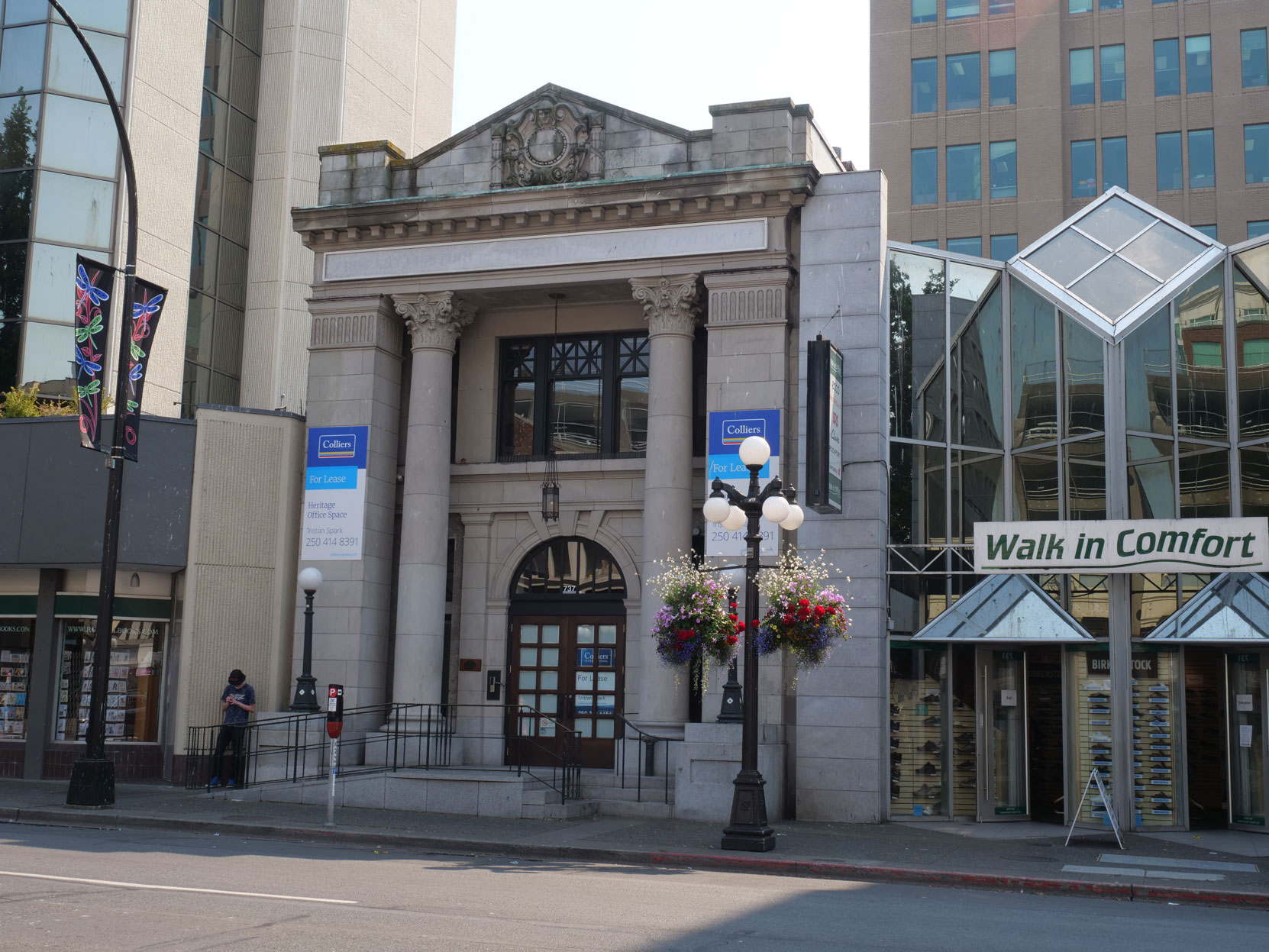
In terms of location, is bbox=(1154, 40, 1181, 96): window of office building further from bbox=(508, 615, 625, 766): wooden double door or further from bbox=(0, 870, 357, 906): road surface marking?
bbox=(0, 870, 357, 906): road surface marking

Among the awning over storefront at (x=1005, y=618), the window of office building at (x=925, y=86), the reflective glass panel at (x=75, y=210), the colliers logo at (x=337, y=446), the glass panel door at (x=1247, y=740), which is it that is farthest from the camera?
the window of office building at (x=925, y=86)

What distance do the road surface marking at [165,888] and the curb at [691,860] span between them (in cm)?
488

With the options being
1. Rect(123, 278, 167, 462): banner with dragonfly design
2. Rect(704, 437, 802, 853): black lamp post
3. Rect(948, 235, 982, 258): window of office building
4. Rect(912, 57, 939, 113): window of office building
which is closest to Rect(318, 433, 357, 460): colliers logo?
Rect(123, 278, 167, 462): banner with dragonfly design

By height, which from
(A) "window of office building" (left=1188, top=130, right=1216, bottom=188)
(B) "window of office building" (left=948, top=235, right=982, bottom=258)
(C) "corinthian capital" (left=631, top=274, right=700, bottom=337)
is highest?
(A) "window of office building" (left=1188, top=130, right=1216, bottom=188)

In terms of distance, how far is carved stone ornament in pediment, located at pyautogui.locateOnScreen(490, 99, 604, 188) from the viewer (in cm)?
2391

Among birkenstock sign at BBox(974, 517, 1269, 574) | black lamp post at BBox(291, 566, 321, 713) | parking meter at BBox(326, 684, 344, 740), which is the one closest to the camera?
parking meter at BBox(326, 684, 344, 740)

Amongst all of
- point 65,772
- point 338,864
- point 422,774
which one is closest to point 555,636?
point 422,774

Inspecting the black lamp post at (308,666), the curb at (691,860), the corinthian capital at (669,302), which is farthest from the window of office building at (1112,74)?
the curb at (691,860)

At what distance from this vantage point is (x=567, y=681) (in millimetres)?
24734

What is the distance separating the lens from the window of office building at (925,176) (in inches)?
2005

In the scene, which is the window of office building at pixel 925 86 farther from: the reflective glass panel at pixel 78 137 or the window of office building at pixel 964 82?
the reflective glass panel at pixel 78 137

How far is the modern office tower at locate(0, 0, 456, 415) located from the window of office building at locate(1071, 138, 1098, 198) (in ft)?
78.7

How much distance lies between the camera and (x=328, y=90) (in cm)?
4100

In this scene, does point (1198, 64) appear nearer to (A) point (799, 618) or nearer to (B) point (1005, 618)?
(B) point (1005, 618)
